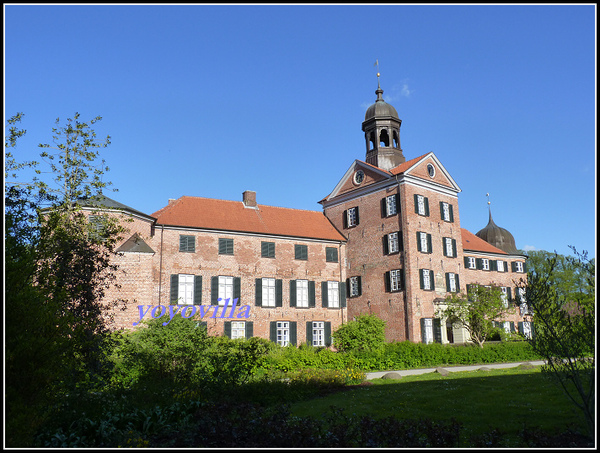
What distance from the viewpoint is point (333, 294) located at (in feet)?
109

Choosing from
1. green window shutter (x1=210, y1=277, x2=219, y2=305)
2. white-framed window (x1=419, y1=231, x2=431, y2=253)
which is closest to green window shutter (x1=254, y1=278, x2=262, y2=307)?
green window shutter (x1=210, y1=277, x2=219, y2=305)

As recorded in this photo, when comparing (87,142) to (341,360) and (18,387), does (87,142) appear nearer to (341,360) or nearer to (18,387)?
(18,387)

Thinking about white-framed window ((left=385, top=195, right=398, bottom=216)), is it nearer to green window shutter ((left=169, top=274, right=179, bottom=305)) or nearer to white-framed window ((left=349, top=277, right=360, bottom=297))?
white-framed window ((left=349, top=277, right=360, bottom=297))

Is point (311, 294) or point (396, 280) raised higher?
point (396, 280)

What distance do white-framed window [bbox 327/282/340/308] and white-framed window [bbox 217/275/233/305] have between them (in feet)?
22.2

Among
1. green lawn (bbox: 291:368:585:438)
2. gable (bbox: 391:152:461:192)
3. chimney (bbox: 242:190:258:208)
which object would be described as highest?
gable (bbox: 391:152:461:192)

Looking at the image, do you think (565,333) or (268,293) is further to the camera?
(268,293)

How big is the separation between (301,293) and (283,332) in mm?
2821

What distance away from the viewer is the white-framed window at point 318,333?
31.6m

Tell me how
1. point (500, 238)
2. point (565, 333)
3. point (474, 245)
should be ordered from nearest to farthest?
point (565, 333) → point (474, 245) → point (500, 238)

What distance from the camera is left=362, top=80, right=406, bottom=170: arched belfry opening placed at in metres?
35.5

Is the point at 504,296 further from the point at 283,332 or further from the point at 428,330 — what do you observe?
the point at 283,332

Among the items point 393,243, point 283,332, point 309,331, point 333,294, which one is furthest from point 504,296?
point 283,332

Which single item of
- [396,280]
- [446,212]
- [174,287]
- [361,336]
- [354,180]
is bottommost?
[361,336]
